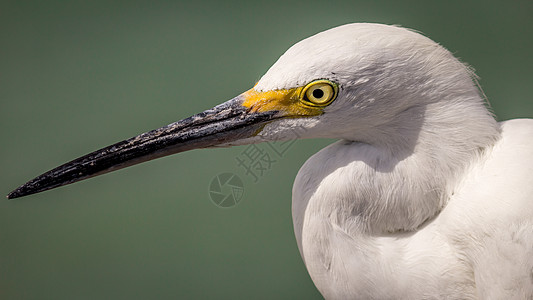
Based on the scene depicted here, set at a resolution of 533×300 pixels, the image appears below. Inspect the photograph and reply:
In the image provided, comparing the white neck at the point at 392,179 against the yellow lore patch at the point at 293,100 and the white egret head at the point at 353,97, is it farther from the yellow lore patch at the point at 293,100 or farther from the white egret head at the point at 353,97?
the yellow lore patch at the point at 293,100

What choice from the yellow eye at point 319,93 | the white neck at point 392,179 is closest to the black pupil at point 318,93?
the yellow eye at point 319,93

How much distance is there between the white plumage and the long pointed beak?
0.16ft

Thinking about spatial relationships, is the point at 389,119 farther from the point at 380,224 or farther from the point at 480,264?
the point at 480,264

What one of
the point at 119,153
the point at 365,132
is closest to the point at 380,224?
the point at 365,132

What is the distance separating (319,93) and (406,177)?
24cm

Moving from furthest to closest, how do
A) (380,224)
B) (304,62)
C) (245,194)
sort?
(245,194) < (380,224) < (304,62)

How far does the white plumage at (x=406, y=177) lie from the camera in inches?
32.9

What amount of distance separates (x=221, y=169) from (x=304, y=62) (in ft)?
4.07

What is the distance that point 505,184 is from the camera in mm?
866

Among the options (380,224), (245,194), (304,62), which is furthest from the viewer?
(245,194)

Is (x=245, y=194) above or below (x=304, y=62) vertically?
below

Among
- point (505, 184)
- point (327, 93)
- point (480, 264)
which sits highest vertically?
point (327, 93)

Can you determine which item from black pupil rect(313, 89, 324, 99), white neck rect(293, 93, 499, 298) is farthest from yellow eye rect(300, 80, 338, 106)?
white neck rect(293, 93, 499, 298)

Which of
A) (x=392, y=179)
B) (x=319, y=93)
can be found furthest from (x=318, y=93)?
(x=392, y=179)
